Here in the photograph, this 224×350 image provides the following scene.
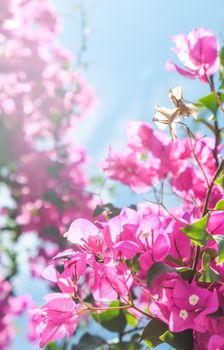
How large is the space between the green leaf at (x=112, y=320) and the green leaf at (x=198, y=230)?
443mm

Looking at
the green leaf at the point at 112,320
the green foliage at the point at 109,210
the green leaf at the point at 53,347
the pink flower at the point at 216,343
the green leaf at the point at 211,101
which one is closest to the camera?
the pink flower at the point at 216,343

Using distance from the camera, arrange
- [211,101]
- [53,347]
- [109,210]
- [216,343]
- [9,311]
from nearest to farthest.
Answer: [216,343]
[211,101]
[109,210]
[53,347]
[9,311]

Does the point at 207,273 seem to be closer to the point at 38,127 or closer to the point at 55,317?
the point at 55,317

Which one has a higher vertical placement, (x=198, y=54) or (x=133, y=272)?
(x=198, y=54)

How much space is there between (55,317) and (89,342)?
348mm

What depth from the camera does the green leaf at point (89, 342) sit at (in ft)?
2.76

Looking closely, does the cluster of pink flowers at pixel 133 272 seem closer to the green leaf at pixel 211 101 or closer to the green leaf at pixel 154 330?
the green leaf at pixel 154 330

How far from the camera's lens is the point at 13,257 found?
2.60 meters

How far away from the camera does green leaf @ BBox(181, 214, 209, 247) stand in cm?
47

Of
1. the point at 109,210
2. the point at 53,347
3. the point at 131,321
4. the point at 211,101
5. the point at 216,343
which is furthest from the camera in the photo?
the point at 53,347

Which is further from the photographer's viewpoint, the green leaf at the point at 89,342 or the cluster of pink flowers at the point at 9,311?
the cluster of pink flowers at the point at 9,311

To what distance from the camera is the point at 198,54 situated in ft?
2.31

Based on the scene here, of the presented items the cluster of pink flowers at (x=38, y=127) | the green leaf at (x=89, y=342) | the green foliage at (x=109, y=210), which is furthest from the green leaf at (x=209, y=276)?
the cluster of pink flowers at (x=38, y=127)

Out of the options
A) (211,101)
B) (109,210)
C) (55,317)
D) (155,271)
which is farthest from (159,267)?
(109,210)
